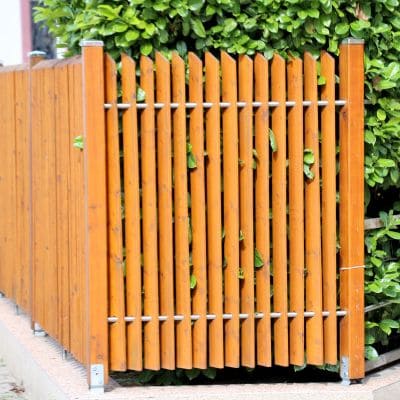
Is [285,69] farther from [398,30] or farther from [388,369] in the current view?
[388,369]

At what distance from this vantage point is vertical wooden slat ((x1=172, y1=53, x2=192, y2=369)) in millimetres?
6473

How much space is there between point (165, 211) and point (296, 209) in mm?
661

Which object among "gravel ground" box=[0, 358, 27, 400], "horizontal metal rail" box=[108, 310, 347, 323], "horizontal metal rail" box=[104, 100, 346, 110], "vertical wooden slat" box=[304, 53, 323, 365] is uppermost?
"horizontal metal rail" box=[104, 100, 346, 110]

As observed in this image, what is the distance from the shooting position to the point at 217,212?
6547mm

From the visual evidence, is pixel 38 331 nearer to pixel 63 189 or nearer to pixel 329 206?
pixel 63 189

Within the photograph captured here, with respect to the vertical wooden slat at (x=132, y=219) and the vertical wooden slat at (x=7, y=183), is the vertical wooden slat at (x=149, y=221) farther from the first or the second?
the vertical wooden slat at (x=7, y=183)

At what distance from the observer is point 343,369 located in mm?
6699

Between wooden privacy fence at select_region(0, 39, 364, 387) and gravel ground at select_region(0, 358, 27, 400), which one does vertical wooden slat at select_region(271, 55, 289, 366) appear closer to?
wooden privacy fence at select_region(0, 39, 364, 387)

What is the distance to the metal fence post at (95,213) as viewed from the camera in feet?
20.9

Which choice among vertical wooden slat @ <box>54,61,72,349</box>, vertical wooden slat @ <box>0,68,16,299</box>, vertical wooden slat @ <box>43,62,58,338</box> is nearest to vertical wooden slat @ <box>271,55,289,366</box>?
vertical wooden slat @ <box>54,61,72,349</box>

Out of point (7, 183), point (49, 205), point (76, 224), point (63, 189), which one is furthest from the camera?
point (7, 183)

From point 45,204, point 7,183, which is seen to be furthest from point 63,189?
point 7,183

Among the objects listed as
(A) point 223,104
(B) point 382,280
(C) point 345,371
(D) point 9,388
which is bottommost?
(D) point 9,388

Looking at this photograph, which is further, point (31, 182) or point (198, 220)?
point (31, 182)
